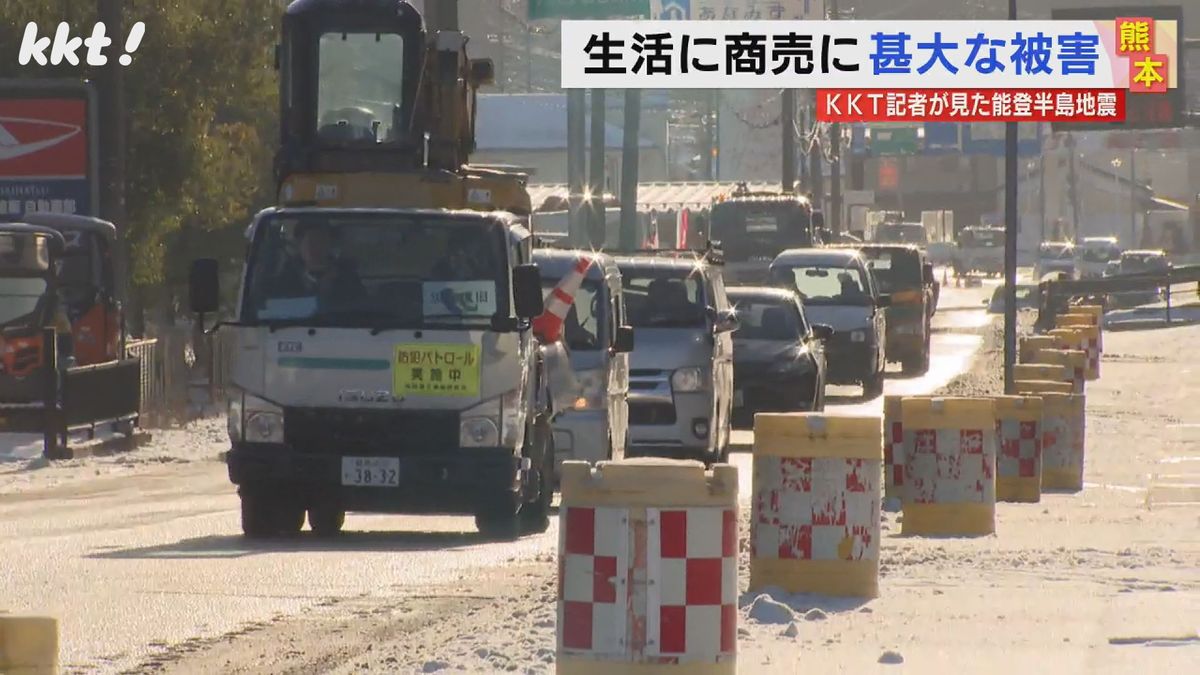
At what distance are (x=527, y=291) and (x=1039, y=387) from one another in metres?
9.83

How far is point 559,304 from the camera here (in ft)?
62.0

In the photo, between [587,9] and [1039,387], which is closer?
[1039,387]

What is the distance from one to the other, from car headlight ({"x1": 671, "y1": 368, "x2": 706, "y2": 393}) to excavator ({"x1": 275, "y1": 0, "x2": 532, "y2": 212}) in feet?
8.53

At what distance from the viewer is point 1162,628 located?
38.4 feet

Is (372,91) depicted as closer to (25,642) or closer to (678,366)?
(678,366)

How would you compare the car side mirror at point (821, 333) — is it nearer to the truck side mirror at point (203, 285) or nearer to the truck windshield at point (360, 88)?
the truck windshield at point (360, 88)

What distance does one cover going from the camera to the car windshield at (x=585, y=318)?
1959 centimetres

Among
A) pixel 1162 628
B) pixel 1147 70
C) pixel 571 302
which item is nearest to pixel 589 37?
pixel 1147 70

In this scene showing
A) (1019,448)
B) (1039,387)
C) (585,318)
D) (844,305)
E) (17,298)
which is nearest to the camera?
(585,318)

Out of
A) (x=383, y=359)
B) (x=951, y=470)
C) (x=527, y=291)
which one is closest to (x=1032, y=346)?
(x=951, y=470)

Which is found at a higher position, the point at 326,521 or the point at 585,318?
the point at 585,318

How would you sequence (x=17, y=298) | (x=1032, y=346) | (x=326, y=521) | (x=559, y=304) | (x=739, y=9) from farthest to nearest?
(x=739, y=9), (x=1032, y=346), (x=17, y=298), (x=559, y=304), (x=326, y=521)

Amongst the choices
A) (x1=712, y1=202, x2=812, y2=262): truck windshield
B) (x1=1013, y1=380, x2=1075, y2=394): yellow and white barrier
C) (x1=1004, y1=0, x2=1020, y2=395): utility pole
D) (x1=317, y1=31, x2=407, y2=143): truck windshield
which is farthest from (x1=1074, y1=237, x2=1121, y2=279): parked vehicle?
(x1=317, y1=31, x2=407, y2=143): truck windshield

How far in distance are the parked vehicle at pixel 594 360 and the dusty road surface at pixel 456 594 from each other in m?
1.11
